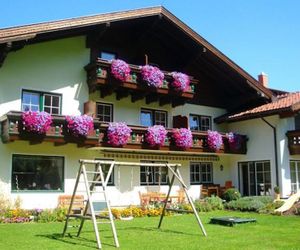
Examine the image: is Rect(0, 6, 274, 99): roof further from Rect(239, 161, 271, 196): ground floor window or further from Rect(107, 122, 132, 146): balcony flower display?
Rect(107, 122, 132, 146): balcony flower display

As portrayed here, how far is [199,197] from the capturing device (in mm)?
23469

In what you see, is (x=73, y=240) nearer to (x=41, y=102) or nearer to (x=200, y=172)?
(x=41, y=102)

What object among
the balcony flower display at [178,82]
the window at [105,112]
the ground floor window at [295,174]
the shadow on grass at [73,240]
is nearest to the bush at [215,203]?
the ground floor window at [295,174]

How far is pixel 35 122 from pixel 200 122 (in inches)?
430

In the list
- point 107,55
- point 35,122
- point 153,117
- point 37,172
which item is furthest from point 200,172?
point 35,122

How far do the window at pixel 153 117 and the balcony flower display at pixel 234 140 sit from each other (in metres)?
3.52

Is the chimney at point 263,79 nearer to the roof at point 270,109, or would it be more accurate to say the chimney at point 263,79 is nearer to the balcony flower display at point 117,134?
the roof at point 270,109

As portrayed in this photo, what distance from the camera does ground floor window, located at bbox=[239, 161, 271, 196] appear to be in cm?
2319

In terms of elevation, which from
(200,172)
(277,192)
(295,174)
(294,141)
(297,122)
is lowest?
(277,192)

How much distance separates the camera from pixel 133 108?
21938mm

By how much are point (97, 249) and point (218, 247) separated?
112 inches

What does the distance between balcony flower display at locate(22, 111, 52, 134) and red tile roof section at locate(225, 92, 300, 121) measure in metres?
11.4

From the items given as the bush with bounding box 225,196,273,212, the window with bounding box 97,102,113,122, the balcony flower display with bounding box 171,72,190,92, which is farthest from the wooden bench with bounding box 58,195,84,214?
the bush with bounding box 225,196,273,212

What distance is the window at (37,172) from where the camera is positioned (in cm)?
1800
